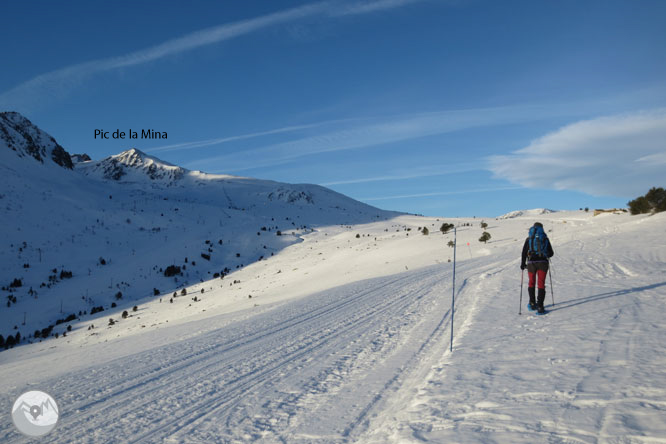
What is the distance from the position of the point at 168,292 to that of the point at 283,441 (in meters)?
22.4

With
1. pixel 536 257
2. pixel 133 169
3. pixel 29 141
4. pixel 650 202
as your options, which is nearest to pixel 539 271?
pixel 536 257

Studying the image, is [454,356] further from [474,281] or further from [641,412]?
[474,281]

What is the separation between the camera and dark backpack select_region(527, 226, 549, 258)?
9.08 m

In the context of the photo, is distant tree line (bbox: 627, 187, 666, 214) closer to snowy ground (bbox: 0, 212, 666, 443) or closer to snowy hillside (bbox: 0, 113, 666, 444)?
snowy hillside (bbox: 0, 113, 666, 444)

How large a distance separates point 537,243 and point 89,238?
34.4 meters

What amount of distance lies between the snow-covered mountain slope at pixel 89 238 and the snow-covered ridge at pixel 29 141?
0.18 meters

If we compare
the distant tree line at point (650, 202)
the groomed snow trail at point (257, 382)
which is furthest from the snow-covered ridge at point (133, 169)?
the groomed snow trail at point (257, 382)

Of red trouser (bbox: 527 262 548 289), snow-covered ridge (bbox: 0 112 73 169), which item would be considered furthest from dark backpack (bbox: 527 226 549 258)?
snow-covered ridge (bbox: 0 112 73 169)

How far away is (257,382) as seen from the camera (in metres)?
5.82

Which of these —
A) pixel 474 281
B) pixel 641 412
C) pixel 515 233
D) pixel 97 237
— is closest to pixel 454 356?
pixel 641 412

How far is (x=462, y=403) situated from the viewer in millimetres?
4457

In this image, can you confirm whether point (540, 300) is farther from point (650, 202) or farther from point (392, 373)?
point (650, 202)

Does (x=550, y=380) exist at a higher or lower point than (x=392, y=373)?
higher

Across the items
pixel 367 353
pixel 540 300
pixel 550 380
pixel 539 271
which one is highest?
pixel 539 271
